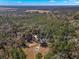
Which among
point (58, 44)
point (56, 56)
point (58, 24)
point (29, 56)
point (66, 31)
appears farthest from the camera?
point (58, 24)

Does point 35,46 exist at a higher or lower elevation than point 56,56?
lower

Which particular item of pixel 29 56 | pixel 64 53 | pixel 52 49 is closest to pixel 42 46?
pixel 29 56

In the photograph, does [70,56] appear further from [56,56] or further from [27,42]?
[27,42]

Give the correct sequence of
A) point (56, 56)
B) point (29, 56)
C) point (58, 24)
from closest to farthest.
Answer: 1. point (56, 56)
2. point (29, 56)
3. point (58, 24)

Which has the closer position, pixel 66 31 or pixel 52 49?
pixel 52 49

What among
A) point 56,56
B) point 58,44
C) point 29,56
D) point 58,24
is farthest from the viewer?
point 58,24

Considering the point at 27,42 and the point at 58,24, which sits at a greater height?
the point at 58,24

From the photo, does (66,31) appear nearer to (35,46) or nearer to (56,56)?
(35,46)

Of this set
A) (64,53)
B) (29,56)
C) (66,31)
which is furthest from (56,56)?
(66,31)

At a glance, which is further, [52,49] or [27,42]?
[27,42]
